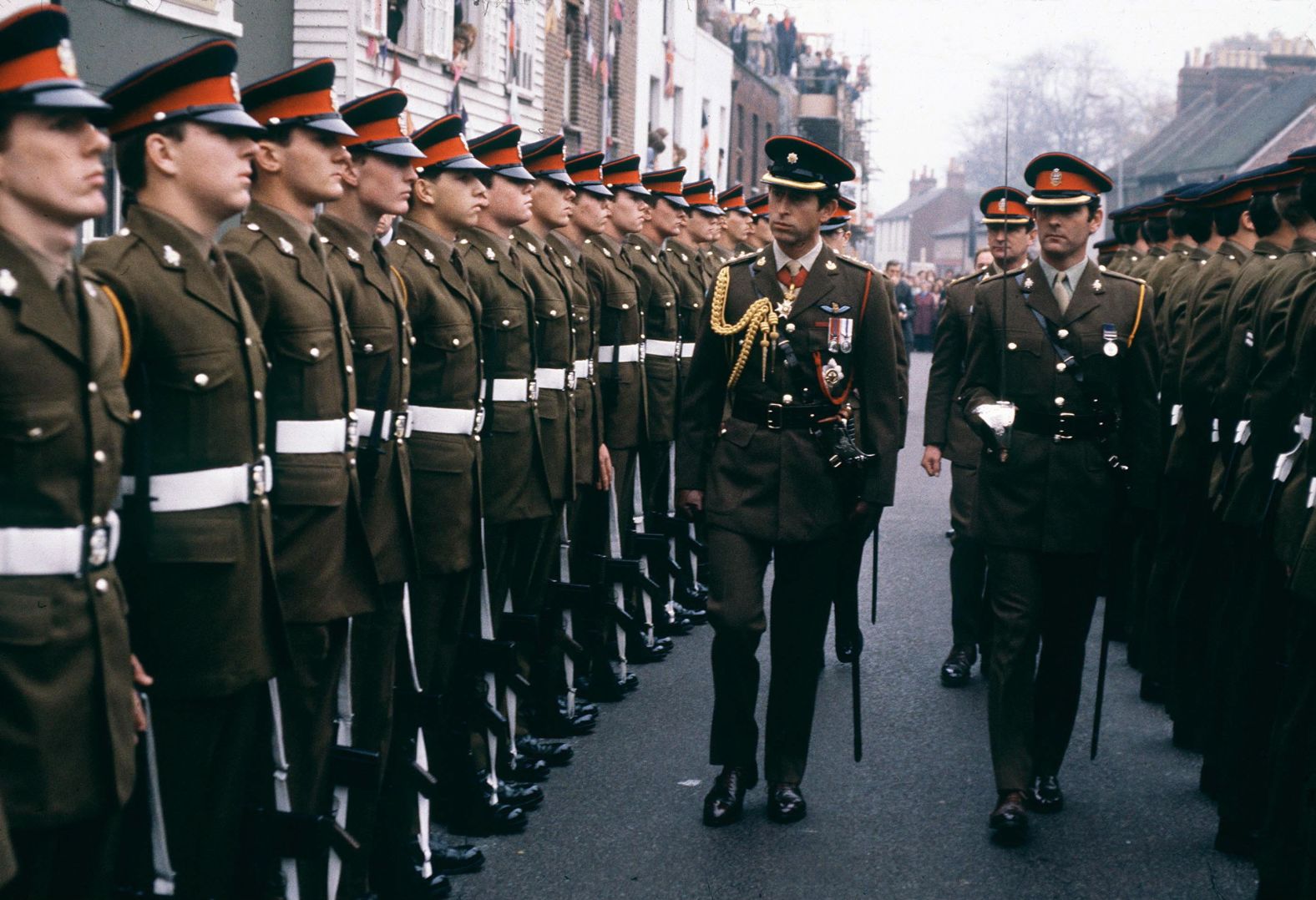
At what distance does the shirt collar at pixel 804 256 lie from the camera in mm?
6289

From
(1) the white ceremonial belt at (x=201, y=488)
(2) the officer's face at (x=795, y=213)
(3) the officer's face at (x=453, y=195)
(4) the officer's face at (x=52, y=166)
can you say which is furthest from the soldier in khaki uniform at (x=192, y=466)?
(2) the officer's face at (x=795, y=213)

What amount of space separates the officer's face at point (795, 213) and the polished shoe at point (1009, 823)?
2.09 m

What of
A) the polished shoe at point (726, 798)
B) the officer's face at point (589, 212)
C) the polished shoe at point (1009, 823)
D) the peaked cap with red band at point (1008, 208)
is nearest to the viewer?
the polished shoe at point (1009, 823)

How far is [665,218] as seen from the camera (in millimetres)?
10453

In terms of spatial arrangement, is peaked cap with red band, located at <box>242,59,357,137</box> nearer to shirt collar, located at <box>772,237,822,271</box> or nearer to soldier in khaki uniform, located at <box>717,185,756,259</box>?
shirt collar, located at <box>772,237,822,271</box>

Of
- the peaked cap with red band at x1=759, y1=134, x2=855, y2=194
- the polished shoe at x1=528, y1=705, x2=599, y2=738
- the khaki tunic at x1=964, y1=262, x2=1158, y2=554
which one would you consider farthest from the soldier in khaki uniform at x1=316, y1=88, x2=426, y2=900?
the khaki tunic at x1=964, y1=262, x2=1158, y2=554

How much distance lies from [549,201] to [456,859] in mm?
3070

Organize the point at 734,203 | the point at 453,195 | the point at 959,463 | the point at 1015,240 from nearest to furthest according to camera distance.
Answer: the point at 453,195 < the point at 959,463 < the point at 1015,240 < the point at 734,203

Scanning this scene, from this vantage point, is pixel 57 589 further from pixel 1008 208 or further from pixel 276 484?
pixel 1008 208

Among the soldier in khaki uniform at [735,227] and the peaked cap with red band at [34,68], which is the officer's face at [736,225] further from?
the peaked cap with red band at [34,68]

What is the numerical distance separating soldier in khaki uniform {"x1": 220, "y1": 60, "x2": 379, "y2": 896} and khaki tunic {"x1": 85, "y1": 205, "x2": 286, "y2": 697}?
20.2 inches

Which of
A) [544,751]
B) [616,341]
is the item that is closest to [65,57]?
[544,751]

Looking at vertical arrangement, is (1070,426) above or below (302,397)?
below

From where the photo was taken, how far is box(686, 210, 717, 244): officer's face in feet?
38.9
